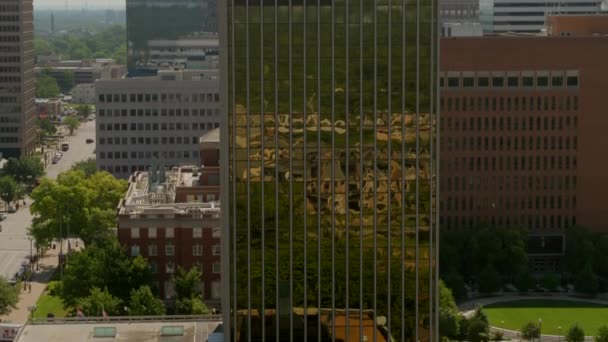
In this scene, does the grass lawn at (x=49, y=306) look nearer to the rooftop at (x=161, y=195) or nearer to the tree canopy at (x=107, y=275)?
the tree canopy at (x=107, y=275)

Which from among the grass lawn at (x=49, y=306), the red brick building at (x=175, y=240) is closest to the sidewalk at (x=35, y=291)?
the grass lawn at (x=49, y=306)

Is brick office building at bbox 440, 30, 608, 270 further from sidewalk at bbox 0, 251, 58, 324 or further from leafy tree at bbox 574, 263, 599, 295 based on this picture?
sidewalk at bbox 0, 251, 58, 324

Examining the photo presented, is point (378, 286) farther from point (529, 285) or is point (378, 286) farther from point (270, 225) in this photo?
point (529, 285)

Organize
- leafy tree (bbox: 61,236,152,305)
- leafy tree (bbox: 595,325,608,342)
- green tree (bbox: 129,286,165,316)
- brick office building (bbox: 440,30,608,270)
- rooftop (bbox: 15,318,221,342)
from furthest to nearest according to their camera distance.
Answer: brick office building (bbox: 440,30,608,270), leafy tree (bbox: 61,236,152,305), leafy tree (bbox: 595,325,608,342), green tree (bbox: 129,286,165,316), rooftop (bbox: 15,318,221,342)

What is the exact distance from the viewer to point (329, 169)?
93000 millimetres

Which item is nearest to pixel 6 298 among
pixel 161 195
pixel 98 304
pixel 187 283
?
pixel 98 304

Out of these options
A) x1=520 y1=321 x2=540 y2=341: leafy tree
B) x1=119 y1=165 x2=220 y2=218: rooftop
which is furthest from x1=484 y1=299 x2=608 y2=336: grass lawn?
x1=119 y1=165 x2=220 y2=218: rooftop

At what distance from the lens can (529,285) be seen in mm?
165375

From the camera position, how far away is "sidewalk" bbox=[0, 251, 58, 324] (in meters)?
150

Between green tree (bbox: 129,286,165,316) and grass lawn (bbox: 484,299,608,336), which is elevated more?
green tree (bbox: 129,286,165,316)

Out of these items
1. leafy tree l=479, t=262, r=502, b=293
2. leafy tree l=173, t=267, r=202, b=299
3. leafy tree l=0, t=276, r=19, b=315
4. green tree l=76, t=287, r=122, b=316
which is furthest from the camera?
leafy tree l=479, t=262, r=502, b=293

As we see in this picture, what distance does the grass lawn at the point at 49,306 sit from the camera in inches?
5881

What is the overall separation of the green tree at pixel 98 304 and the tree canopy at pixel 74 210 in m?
39.2

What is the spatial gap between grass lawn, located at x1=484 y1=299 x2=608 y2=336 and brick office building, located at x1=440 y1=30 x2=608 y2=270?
72.0 ft
